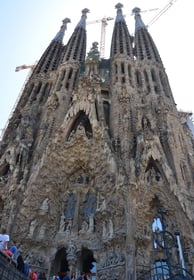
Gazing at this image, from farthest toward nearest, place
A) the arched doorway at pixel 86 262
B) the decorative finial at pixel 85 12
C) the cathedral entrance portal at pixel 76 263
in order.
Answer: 1. the decorative finial at pixel 85 12
2. the arched doorway at pixel 86 262
3. the cathedral entrance portal at pixel 76 263

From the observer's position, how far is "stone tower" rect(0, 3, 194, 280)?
12.0 m

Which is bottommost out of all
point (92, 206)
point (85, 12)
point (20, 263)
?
point (20, 263)

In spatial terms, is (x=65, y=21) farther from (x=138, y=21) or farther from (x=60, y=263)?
(x=60, y=263)

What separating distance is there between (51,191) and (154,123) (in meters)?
7.33

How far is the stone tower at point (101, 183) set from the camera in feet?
39.4

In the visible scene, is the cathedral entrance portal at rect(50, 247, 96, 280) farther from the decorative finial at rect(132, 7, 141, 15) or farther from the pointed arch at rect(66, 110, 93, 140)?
the decorative finial at rect(132, 7, 141, 15)

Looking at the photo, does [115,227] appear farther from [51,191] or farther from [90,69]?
[90,69]

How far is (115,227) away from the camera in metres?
12.3

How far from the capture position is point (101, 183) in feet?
47.3

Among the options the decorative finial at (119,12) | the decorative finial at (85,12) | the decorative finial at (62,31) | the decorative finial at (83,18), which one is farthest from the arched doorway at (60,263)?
the decorative finial at (85,12)

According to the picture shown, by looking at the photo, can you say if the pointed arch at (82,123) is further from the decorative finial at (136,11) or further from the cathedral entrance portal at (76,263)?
the decorative finial at (136,11)

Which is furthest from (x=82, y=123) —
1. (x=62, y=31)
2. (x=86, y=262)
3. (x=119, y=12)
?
(x=119, y=12)

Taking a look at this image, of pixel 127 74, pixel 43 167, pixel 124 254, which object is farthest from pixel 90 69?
pixel 124 254

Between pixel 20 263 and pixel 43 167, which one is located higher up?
pixel 43 167
